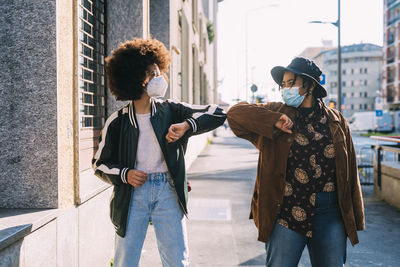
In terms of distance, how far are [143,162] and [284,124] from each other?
3.08 ft

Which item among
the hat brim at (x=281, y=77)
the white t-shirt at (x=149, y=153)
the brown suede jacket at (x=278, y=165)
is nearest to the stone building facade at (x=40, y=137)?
the white t-shirt at (x=149, y=153)

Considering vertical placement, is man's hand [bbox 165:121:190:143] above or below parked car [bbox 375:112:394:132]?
above

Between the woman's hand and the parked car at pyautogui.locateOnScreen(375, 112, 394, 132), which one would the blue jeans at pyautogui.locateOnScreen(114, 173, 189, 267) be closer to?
the woman's hand

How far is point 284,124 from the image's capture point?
8.32 feet

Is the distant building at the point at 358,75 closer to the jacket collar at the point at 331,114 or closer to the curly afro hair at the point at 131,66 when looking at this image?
the jacket collar at the point at 331,114

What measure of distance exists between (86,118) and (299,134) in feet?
8.75

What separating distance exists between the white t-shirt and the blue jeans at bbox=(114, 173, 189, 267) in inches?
2.0

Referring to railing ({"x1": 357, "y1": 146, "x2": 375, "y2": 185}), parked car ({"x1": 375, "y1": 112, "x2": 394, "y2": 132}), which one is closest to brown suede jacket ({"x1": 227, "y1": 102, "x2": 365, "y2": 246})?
railing ({"x1": 357, "y1": 146, "x2": 375, "y2": 185})

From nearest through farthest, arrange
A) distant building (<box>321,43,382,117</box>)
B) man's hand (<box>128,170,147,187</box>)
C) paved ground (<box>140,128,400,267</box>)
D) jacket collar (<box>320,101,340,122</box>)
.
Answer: man's hand (<box>128,170,147,187</box>) < jacket collar (<box>320,101,340,122</box>) < paved ground (<box>140,128,400,267</box>) < distant building (<box>321,43,382,117</box>)

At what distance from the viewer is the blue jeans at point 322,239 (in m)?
2.52

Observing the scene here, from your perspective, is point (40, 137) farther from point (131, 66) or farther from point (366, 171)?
point (366, 171)

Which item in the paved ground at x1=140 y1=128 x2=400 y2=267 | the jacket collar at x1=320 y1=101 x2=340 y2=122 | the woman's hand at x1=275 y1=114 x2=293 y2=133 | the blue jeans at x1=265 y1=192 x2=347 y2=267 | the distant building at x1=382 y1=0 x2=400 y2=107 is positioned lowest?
the paved ground at x1=140 y1=128 x2=400 y2=267

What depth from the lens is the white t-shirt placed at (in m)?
2.53

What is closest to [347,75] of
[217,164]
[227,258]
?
[217,164]
